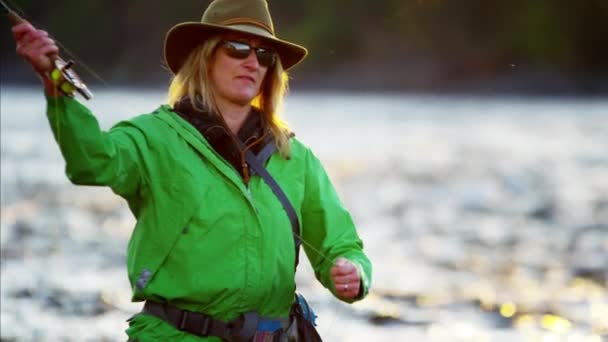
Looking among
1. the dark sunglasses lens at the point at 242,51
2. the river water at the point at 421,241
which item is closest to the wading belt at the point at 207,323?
the dark sunglasses lens at the point at 242,51

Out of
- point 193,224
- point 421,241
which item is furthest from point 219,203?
point 421,241

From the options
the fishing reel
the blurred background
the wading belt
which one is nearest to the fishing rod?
the fishing reel

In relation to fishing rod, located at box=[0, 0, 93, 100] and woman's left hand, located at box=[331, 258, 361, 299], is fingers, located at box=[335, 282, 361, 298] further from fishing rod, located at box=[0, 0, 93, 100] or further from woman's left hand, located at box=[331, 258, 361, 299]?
fishing rod, located at box=[0, 0, 93, 100]

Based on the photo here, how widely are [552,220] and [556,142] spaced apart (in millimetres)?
17127

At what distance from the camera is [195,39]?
4441 millimetres

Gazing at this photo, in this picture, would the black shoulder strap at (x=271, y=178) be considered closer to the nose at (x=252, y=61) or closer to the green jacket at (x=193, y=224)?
the green jacket at (x=193, y=224)

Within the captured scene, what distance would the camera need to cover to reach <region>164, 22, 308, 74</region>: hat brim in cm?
433

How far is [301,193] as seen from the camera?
14.3ft

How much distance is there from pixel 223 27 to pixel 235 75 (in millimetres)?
153

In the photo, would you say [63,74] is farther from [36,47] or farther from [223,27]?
[223,27]

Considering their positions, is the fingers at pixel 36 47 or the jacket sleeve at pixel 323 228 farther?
the jacket sleeve at pixel 323 228

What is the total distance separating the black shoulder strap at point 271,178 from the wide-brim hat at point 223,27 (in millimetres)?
362

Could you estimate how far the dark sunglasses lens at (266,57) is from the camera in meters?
4.41

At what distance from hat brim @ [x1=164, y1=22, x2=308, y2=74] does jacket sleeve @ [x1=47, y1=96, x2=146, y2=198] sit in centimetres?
47
